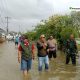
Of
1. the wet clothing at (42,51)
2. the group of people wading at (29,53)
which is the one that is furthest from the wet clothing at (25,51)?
the wet clothing at (42,51)

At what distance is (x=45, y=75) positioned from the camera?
13789mm

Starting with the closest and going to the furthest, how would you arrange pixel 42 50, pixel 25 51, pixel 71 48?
pixel 25 51
pixel 42 50
pixel 71 48

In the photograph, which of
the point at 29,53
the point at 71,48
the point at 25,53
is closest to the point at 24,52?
the point at 25,53

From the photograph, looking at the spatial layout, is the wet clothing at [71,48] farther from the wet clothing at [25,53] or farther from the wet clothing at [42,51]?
the wet clothing at [25,53]

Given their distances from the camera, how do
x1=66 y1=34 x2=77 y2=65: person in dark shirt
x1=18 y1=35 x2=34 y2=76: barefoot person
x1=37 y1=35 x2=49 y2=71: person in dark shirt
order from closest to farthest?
1. x1=18 y1=35 x2=34 y2=76: barefoot person
2. x1=37 y1=35 x2=49 y2=71: person in dark shirt
3. x1=66 y1=34 x2=77 y2=65: person in dark shirt

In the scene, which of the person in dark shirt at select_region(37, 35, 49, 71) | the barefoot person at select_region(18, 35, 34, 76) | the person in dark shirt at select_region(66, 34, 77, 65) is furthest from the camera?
the person in dark shirt at select_region(66, 34, 77, 65)

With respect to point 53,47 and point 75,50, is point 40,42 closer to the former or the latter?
point 75,50

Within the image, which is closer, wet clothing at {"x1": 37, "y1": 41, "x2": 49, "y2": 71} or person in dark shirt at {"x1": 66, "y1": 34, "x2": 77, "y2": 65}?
wet clothing at {"x1": 37, "y1": 41, "x2": 49, "y2": 71}

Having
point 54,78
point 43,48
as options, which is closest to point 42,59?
point 43,48

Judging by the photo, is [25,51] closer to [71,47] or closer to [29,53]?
[29,53]

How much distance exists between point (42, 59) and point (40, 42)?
0.74m

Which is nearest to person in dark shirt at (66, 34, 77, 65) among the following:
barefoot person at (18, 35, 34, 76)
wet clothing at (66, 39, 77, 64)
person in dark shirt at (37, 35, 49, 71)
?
wet clothing at (66, 39, 77, 64)

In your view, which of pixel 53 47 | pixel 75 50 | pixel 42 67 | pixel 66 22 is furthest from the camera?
pixel 66 22

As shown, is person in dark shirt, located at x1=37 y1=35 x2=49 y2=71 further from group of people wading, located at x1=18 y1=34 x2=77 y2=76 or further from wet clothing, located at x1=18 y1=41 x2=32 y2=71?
wet clothing, located at x1=18 y1=41 x2=32 y2=71
